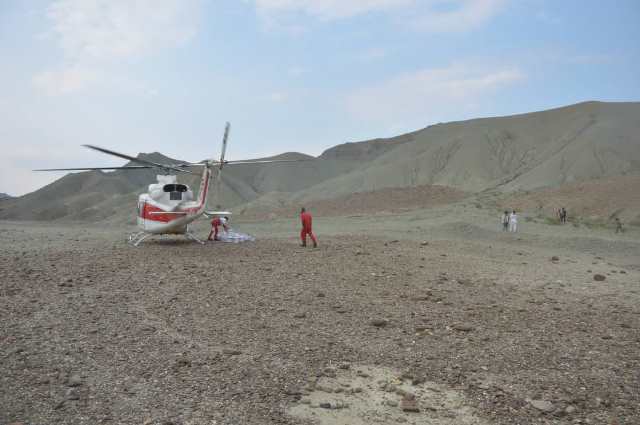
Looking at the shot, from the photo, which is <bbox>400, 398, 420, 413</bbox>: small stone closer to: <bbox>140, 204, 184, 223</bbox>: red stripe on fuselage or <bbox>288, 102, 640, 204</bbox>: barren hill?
<bbox>140, 204, 184, 223</bbox>: red stripe on fuselage

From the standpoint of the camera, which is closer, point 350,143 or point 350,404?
point 350,404

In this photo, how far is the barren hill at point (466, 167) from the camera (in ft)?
221

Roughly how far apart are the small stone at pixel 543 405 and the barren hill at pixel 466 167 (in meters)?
48.1

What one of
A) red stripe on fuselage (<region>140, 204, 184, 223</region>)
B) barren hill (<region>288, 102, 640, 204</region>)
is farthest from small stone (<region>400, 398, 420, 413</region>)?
barren hill (<region>288, 102, 640, 204</region>)

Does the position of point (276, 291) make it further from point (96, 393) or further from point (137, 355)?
point (96, 393)

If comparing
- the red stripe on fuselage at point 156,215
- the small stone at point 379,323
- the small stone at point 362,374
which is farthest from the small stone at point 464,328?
the red stripe on fuselage at point 156,215

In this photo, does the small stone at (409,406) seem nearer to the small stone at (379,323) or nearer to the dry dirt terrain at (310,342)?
the dry dirt terrain at (310,342)

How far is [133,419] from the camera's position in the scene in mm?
5008

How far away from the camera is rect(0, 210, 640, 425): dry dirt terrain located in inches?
212

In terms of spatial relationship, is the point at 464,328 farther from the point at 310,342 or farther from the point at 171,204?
the point at 171,204

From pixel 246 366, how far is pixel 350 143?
5332 inches

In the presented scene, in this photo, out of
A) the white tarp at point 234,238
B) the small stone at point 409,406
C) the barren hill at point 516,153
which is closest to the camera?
the small stone at point 409,406

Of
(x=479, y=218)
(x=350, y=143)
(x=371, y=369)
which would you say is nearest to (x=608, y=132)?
(x=479, y=218)

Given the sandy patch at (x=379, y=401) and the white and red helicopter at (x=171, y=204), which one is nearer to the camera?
the sandy patch at (x=379, y=401)
